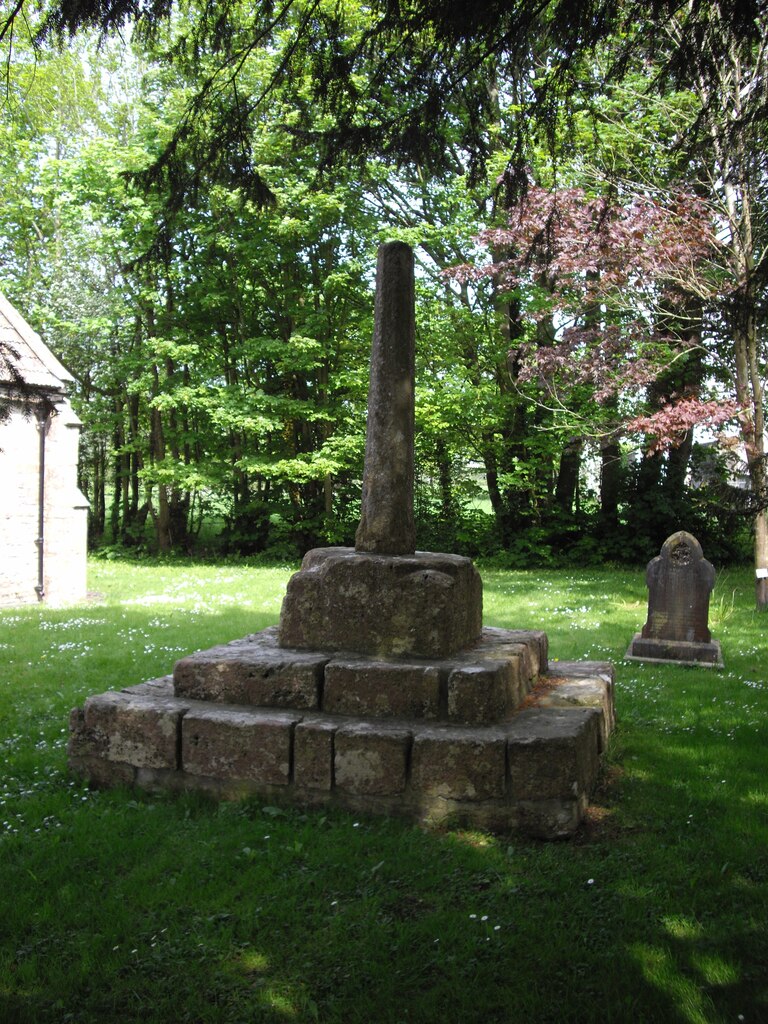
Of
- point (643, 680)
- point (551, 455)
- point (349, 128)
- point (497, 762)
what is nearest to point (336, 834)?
point (497, 762)

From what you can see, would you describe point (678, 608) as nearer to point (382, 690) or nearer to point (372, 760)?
point (382, 690)

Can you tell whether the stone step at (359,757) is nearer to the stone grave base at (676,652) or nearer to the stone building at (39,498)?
the stone grave base at (676,652)

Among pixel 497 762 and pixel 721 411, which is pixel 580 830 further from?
pixel 721 411

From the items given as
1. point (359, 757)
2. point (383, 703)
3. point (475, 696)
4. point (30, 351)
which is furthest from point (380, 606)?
point (30, 351)

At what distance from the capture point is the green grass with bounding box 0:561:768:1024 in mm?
2967

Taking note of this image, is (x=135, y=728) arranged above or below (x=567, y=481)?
below

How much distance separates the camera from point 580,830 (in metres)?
4.46

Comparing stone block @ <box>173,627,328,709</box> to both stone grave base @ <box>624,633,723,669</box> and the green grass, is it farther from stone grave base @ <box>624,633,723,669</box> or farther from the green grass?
stone grave base @ <box>624,633,723,669</box>

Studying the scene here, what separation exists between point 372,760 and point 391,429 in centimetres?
216

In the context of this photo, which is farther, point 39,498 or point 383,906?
point 39,498

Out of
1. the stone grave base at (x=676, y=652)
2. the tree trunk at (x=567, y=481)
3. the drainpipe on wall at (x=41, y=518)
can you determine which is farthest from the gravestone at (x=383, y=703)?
the tree trunk at (x=567, y=481)

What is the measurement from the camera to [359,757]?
460 cm

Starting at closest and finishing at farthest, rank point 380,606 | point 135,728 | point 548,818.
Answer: point 548,818 < point 135,728 < point 380,606

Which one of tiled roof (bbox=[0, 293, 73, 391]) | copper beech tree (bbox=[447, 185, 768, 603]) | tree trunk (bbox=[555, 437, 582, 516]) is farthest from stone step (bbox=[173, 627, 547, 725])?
tree trunk (bbox=[555, 437, 582, 516])
